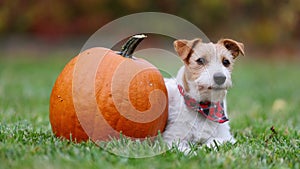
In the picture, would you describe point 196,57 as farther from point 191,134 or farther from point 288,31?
point 288,31

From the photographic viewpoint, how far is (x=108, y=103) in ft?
9.93

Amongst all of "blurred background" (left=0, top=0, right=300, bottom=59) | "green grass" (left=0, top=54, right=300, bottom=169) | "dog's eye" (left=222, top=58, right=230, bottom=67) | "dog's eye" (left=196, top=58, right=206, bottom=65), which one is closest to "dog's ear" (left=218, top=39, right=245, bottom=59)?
"dog's eye" (left=222, top=58, right=230, bottom=67)

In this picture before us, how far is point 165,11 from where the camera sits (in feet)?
48.0

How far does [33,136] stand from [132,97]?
78cm

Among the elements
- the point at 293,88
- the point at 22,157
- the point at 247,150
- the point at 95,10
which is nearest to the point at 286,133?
the point at 247,150

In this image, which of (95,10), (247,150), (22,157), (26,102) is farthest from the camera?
(95,10)

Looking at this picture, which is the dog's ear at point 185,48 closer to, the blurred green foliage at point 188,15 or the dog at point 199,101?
the dog at point 199,101

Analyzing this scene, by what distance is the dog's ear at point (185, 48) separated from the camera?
3330 millimetres

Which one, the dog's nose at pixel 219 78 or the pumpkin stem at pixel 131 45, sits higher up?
the pumpkin stem at pixel 131 45

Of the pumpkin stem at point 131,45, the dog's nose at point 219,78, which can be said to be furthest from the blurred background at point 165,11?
the dog's nose at point 219,78

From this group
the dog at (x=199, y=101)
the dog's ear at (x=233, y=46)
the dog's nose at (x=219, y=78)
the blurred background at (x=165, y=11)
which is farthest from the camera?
the blurred background at (x=165, y=11)

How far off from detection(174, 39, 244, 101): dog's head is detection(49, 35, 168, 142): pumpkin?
250 millimetres

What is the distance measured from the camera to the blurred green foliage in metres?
12.6

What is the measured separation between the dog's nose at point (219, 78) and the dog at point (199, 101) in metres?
0.12
